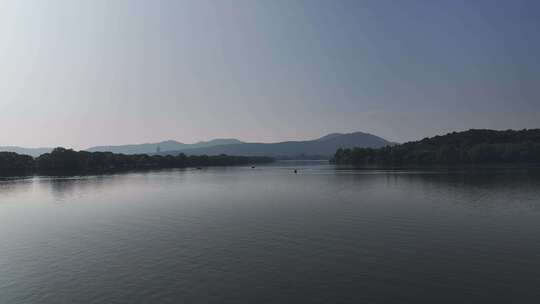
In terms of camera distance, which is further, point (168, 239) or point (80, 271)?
point (168, 239)

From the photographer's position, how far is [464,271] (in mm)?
27281

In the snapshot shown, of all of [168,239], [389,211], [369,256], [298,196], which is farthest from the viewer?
[298,196]

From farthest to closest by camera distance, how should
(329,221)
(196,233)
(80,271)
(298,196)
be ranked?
(298,196) → (329,221) → (196,233) → (80,271)

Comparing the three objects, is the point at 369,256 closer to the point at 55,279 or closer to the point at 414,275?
the point at 414,275

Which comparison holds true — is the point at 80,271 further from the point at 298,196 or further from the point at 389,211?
the point at 298,196

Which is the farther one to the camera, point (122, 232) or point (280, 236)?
point (122, 232)

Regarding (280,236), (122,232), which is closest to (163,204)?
(122,232)

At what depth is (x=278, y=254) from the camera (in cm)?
3303

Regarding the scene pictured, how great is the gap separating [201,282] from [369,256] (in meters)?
14.1

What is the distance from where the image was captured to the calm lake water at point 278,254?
24000 mm

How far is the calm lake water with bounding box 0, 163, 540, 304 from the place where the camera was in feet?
78.7

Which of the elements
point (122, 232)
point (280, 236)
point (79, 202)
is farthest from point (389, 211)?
point (79, 202)

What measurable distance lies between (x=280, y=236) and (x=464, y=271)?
18.1m

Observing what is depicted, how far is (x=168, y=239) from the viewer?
39.6 metres
